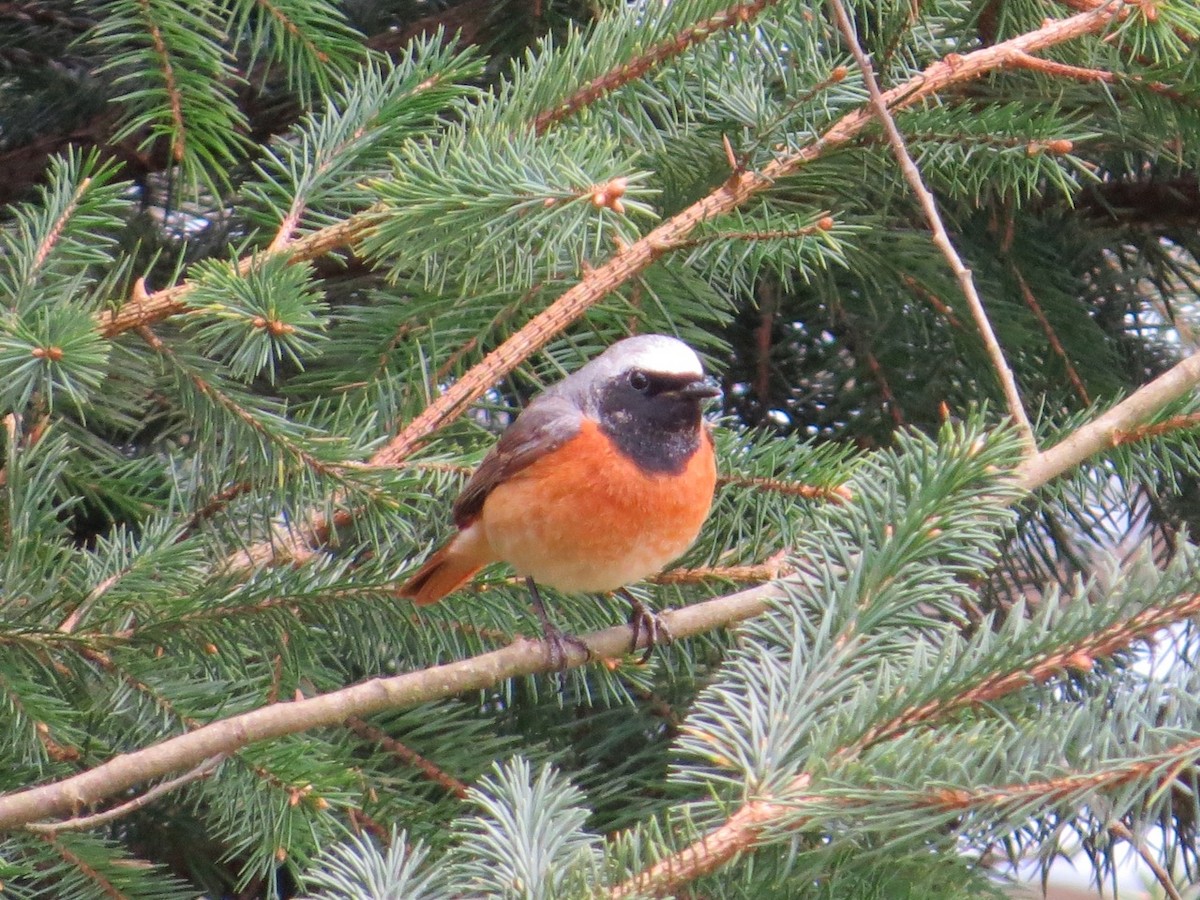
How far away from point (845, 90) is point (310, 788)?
4.68ft

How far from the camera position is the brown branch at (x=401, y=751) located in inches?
84.6

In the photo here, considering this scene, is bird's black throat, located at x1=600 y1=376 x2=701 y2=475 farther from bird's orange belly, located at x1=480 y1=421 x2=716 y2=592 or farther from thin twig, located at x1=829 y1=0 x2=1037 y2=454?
thin twig, located at x1=829 y1=0 x2=1037 y2=454

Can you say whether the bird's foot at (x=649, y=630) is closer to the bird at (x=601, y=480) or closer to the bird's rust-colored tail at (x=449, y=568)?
the bird at (x=601, y=480)

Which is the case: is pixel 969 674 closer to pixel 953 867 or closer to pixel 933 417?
pixel 953 867

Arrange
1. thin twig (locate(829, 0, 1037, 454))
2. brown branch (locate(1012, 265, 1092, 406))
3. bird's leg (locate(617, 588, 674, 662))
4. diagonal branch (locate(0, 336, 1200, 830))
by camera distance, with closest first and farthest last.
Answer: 1. diagonal branch (locate(0, 336, 1200, 830))
2. thin twig (locate(829, 0, 1037, 454))
3. bird's leg (locate(617, 588, 674, 662))
4. brown branch (locate(1012, 265, 1092, 406))

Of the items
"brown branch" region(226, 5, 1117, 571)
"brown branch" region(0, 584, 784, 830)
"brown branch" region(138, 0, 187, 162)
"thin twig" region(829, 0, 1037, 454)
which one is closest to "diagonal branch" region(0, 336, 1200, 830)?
"brown branch" region(0, 584, 784, 830)

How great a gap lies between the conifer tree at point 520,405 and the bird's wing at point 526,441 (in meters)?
0.07

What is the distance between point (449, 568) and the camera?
235 cm

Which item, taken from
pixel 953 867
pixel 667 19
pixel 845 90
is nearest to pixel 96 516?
pixel 667 19

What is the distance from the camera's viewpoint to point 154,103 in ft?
6.84

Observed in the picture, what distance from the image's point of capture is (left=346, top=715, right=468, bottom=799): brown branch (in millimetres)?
2148

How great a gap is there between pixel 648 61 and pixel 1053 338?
121 centimetres

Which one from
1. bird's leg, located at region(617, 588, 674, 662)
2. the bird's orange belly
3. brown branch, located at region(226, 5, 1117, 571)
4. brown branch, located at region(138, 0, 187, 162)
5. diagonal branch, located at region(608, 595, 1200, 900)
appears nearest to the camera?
diagonal branch, located at region(608, 595, 1200, 900)

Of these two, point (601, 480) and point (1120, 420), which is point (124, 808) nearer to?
point (601, 480)
